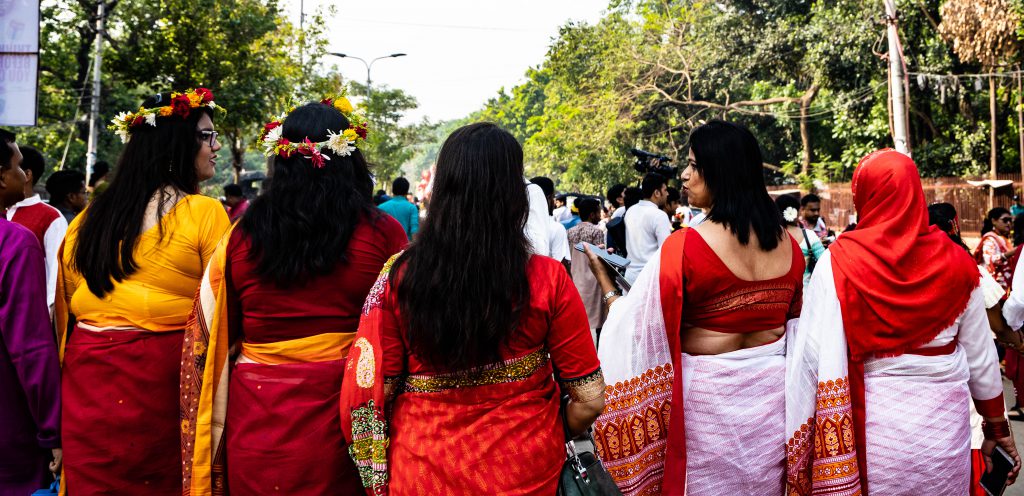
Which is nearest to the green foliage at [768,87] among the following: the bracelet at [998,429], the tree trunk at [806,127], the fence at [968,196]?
the tree trunk at [806,127]

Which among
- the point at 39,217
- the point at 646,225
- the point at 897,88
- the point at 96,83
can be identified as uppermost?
the point at 96,83

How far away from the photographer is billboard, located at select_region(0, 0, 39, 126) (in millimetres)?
5117

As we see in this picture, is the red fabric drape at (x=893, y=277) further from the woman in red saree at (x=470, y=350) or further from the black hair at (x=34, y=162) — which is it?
the black hair at (x=34, y=162)

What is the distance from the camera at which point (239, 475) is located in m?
2.51

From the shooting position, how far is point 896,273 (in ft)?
9.31

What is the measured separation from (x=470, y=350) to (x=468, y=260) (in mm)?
225

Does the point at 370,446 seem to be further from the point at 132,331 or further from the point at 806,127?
the point at 806,127

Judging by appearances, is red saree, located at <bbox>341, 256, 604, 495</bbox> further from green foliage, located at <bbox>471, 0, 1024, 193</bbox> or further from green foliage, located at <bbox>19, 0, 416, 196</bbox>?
green foliage, located at <bbox>471, 0, 1024, 193</bbox>

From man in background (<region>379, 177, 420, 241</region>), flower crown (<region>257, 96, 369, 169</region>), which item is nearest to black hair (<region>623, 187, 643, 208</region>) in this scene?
man in background (<region>379, 177, 420, 241</region>)

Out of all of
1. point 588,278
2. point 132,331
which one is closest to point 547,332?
point 132,331

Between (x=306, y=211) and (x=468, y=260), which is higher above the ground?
(x=306, y=211)

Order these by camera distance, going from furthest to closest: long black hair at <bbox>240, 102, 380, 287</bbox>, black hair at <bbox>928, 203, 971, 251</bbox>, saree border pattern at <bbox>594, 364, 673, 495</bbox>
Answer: black hair at <bbox>928, 203, 971, 251</bbox> → saree border pattern at <bbox>594, 364, 673, 495</bbox> → long black hair at <bbox>240, 102, 380, 287</bbox>

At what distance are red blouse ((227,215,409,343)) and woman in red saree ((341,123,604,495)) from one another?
1.26ft

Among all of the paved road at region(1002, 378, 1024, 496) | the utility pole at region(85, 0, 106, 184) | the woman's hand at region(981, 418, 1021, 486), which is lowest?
the paved road at region(1002, 378, 1024, 496)
